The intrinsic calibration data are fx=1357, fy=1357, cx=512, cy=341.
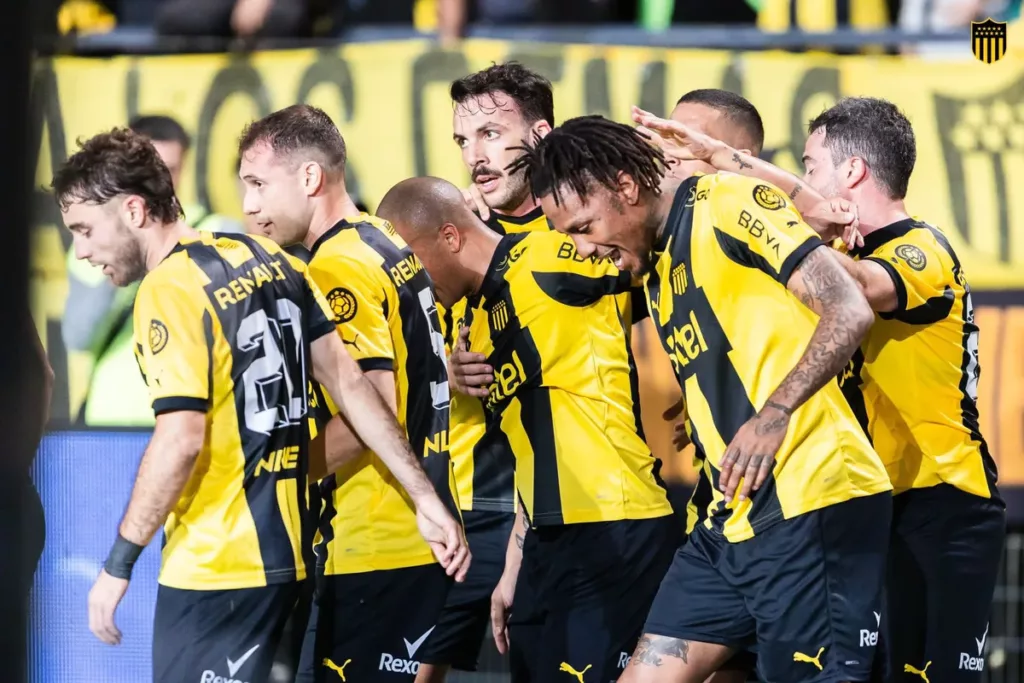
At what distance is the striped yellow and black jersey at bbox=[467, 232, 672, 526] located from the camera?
14.0ft

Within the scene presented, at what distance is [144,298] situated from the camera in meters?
3.30

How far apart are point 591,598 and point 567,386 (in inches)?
26.3

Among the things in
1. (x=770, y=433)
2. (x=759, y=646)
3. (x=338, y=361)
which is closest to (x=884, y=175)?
(x=770, y=433)

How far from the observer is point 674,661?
3.64m

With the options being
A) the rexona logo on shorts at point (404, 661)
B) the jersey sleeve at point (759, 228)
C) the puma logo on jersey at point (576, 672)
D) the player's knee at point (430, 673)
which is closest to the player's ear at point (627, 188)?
the jersey sleeve at point (759, 228)

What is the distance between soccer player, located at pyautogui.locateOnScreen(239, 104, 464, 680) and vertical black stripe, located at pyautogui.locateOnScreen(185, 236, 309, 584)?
12.5 inches

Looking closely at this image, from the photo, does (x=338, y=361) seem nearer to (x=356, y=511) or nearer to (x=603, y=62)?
(x=356, y=511)

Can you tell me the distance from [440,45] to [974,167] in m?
2.49

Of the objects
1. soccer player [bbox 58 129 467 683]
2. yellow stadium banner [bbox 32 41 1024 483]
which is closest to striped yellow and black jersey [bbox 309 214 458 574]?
soccer player [bbox 58 129 467 683]

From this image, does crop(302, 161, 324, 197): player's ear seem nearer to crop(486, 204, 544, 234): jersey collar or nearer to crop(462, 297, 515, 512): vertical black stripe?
crop(486, 204, 544, 234): jersey collar

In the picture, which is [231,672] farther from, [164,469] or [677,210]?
[677,210]

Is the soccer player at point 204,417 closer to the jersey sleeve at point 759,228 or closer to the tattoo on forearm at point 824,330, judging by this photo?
the jersey sleeve at point 759,228

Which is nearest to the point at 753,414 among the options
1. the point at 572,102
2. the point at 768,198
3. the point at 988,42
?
Result: the point at 768,198

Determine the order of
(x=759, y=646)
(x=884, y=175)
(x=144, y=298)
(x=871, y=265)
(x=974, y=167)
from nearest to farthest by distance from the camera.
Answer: (x=144, y=298), (x=759, y=646), (x=871, y=265), (x=884, y=175), (x=974, y=167)
